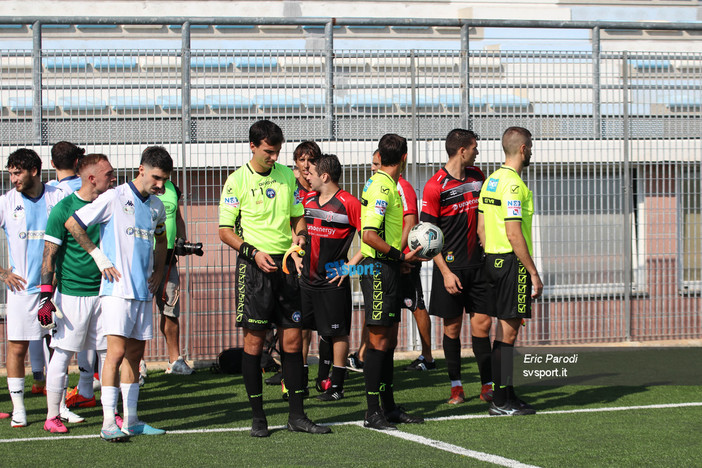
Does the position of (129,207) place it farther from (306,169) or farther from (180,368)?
(180,368)

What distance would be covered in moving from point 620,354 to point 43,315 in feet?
21.2

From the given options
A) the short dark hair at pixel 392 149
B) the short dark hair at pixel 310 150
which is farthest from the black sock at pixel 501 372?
the short dark hair at pixel 310 150

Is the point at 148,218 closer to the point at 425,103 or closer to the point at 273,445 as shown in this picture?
the point at 273,445

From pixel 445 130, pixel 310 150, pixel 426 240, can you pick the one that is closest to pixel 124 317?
pixel 426 240

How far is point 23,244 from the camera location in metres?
6.52

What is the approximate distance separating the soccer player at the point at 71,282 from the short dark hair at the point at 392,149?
6.45ft

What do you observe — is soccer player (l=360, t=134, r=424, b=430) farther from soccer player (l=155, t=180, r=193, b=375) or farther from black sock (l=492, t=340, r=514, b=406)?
soccer player (l=155, t=180, r=193, b=375)

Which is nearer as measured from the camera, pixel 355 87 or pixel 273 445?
pixel 273 445

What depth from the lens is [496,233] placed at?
6.13 meters

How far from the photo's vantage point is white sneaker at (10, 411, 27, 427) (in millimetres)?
5980

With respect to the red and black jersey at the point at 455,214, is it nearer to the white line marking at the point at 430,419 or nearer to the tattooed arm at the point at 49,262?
the white line marking at the point at 430,419

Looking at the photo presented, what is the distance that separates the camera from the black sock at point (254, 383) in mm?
5457

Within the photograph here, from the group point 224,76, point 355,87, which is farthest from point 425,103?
point 224,76

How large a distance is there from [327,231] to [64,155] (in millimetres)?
2396
